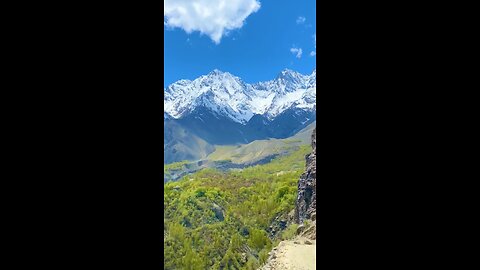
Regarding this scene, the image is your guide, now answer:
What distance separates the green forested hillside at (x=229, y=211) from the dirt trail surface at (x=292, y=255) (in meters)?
0.25

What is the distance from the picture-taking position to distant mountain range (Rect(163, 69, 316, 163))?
17.2 ft

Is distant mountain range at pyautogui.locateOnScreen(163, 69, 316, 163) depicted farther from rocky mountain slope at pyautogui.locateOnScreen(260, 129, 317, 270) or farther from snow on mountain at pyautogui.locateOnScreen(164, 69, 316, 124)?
rocky mountain slope at pyautogui.locateOnScreen(260, 129, 317, 270)

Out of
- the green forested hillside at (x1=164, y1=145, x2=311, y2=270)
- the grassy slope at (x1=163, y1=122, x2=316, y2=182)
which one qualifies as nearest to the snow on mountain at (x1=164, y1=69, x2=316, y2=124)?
the grassy slope at (x1=163, y1=122, x2=316, y2=182)

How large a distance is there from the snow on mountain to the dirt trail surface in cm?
178

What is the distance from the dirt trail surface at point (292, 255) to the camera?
4562 millimetres

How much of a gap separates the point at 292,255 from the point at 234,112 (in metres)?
2.26

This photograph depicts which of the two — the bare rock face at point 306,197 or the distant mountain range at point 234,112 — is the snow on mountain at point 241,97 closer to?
the distant mountain range at point 234,112

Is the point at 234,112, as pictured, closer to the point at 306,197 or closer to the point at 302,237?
the point at 306,197

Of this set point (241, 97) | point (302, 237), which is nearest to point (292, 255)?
point (302, 237)

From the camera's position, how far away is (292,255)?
4.88 meters

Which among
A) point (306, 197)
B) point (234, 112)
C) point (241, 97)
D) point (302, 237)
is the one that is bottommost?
point (302, 237)
